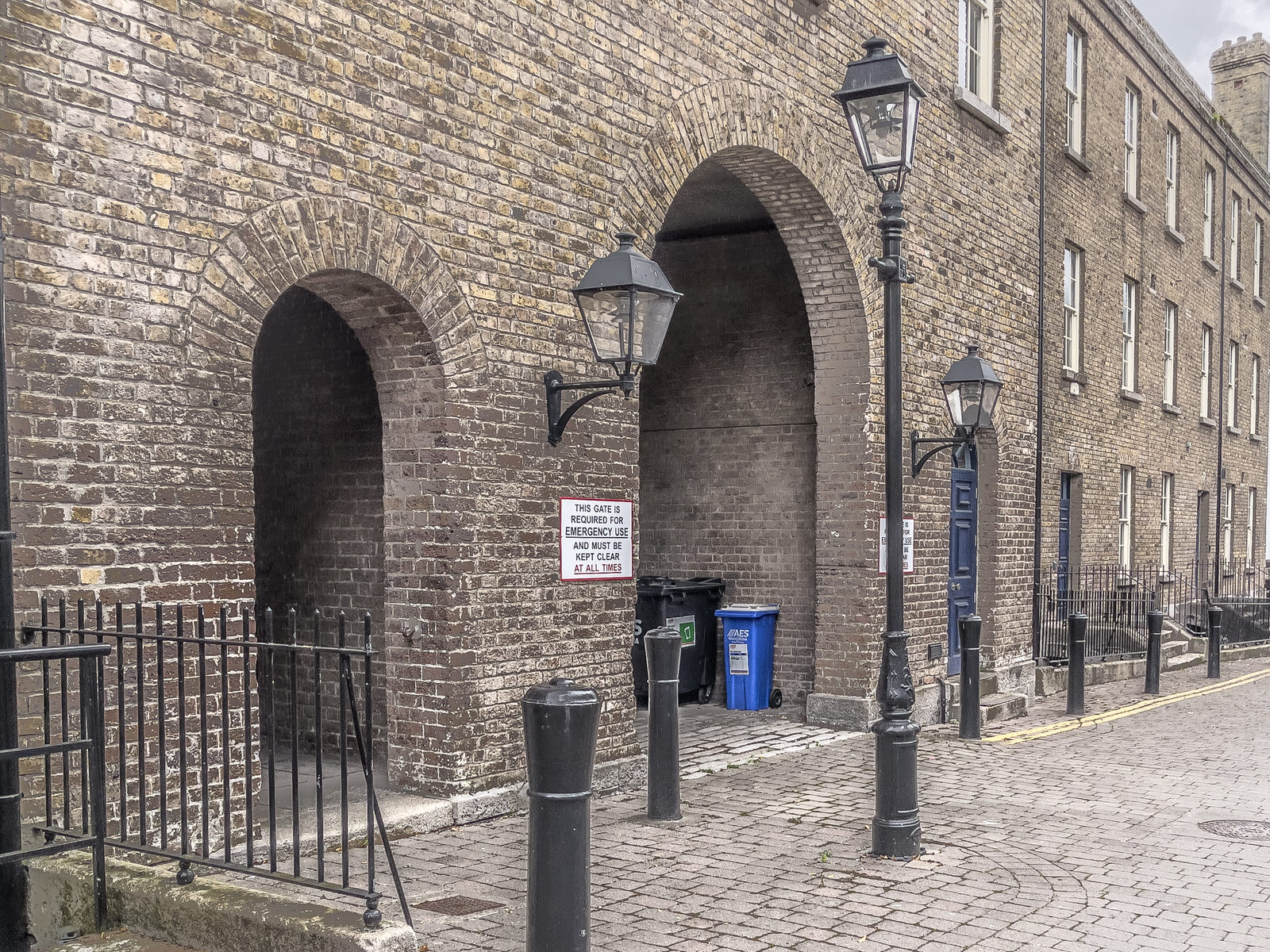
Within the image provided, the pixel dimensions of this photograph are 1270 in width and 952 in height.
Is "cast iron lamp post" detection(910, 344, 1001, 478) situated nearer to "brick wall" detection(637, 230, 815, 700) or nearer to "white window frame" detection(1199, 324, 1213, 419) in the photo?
"brick wall" detection(637, 230, 815, 700)

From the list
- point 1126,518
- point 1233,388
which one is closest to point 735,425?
point 1126,518

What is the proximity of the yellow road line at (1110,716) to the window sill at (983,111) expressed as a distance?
6.12 m

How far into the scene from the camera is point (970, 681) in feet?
33.3

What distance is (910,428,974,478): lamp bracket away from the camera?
10.2 metres

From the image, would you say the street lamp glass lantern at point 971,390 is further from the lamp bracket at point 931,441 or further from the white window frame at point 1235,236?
the white window frame at point 1235,236

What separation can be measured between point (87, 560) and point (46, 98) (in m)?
1.86

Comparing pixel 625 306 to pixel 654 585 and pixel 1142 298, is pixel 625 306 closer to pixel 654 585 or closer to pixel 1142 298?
pixel 654 585

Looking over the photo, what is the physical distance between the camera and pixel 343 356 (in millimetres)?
7750

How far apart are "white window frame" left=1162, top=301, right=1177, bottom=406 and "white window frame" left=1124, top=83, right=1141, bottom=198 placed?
282cm

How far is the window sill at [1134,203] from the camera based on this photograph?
56.9ft

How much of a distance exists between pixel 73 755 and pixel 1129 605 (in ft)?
46.2

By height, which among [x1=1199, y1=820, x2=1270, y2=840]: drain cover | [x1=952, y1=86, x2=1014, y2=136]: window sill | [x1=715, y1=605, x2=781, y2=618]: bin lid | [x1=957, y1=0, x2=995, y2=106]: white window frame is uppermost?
[x1=957, y1=0, x2=995, y2=106]: white window frame

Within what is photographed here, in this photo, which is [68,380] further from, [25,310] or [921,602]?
[921,602]

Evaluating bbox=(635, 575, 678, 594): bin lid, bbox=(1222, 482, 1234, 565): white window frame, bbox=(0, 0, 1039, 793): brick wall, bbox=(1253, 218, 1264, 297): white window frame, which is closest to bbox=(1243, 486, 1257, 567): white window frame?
bbox=(1222, 482, 1234, 565): white window frame
